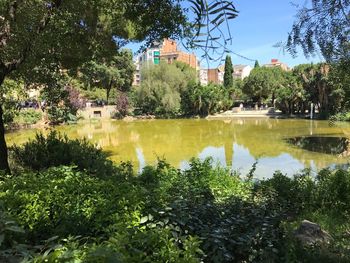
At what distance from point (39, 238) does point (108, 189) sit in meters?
0.80

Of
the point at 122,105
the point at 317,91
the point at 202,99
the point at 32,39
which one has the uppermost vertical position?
the point at 32,39

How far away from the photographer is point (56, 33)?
25.7 feet

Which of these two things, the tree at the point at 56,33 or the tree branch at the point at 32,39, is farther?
the tree branch at the point at 32,39

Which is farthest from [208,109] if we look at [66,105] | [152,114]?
[66,105]

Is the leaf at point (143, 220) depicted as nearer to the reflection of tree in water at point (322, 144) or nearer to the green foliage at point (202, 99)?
the reflection of tree in water at point (322, 144)

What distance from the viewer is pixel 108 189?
3.54 meters

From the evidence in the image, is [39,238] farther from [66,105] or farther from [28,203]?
[66,105]

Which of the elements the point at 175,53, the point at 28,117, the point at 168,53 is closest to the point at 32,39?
the point at 168,53

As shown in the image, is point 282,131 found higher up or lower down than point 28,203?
lower down

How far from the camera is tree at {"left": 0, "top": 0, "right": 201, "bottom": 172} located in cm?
580

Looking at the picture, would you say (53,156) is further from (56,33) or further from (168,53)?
(168,53)

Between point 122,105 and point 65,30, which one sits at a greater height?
point 65,30

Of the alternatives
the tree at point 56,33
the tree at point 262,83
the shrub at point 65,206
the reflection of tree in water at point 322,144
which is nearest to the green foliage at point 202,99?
the tree at point 262,83

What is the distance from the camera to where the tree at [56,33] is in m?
5.80
